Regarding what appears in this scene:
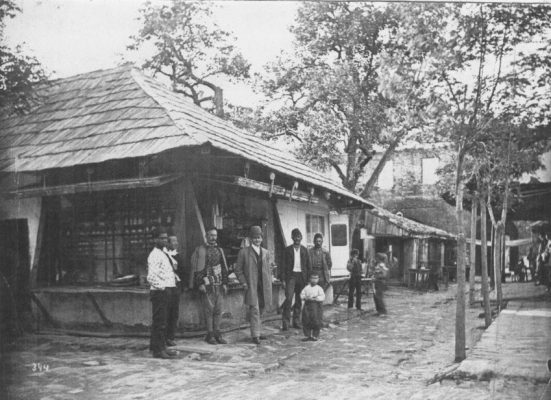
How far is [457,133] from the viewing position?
19.7 feet

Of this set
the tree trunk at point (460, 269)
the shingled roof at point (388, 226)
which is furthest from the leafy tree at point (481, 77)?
the shingled roof at point (388, 226)

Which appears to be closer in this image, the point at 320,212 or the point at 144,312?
the point at 144,312

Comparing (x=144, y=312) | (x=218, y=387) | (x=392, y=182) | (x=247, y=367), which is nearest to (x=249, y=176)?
(x=144, y=312)

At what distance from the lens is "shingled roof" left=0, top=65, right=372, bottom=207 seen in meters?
6.61

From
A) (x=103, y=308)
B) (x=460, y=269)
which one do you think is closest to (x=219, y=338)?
(x=103, y=308)

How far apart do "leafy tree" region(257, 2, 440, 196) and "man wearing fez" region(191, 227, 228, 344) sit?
1.89m

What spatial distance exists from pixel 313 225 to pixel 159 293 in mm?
5368

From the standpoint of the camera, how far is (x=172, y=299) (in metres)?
6.51

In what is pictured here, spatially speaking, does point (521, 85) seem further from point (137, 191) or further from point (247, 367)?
point (137, 191)

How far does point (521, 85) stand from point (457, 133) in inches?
33.3

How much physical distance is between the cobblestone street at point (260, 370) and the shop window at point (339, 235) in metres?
3.67

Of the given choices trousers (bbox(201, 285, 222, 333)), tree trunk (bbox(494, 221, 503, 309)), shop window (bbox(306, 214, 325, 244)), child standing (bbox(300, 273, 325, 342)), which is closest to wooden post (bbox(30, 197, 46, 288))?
trousers (bbox(201, 285, 222, 333))

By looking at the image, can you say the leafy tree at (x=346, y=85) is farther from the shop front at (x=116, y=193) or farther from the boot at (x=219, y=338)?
the boot at (x=219, y=338)

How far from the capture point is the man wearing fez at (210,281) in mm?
6906
